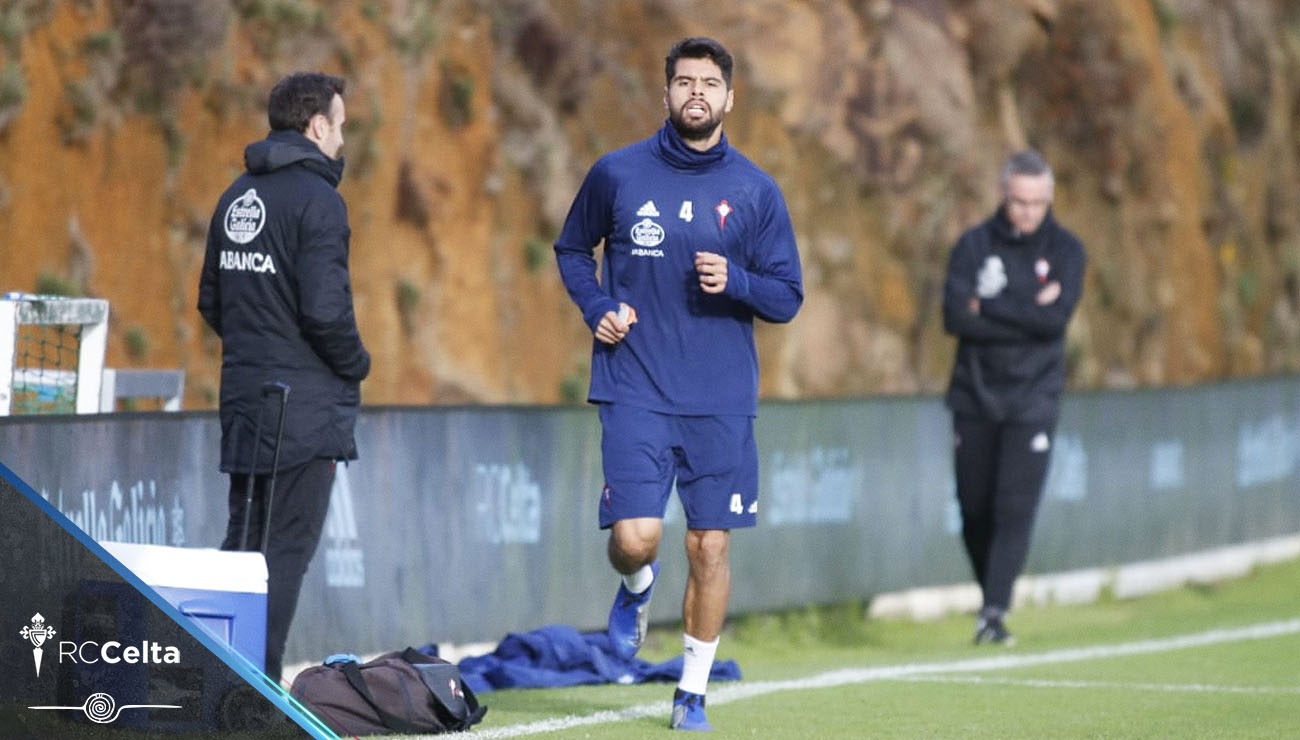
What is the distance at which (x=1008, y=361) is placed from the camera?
13695 mm

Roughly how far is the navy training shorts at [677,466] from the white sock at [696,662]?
1.33ft

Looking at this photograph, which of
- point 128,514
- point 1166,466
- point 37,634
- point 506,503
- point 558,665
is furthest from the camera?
point 1166,466

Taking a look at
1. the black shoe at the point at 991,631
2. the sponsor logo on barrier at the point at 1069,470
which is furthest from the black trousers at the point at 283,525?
the sponsor logo on barrier at the point at 1069,470

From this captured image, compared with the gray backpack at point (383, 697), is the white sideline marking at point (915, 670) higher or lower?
lower

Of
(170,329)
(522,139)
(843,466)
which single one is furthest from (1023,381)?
(522,139)

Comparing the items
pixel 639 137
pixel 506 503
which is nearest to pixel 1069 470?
pixel 506 503

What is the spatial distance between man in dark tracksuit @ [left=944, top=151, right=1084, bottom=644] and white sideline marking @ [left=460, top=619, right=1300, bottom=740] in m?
0.82

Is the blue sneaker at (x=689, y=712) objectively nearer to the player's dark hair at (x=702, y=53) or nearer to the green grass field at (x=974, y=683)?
the green grass field at (x=974, y=683)

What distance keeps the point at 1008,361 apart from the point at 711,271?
567 centimetres

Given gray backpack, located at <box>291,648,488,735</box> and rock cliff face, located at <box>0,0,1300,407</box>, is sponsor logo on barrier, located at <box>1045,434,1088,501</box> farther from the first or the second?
gray backpack, located at <box>291,648,488,735</box>

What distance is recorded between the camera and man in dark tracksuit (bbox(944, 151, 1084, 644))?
1365 centimetres

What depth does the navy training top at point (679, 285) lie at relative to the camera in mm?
8602

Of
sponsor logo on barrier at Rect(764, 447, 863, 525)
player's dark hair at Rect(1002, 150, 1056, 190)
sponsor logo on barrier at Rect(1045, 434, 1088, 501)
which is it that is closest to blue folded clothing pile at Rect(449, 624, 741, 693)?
sponsor logo on barrier at Rect(764, 447, 863, 525)
